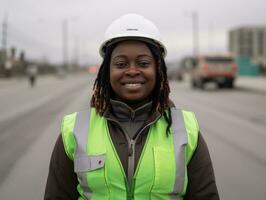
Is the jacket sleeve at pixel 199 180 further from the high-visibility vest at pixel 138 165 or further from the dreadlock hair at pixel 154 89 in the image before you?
the dreadlock hair at pixel 154 89

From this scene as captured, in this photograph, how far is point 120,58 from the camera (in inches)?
88.8

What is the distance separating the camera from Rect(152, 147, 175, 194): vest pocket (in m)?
2.10

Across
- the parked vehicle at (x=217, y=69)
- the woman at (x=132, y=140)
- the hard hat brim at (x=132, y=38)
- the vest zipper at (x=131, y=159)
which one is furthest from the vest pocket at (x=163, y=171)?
the parked vehicle at (x=217, y=69)

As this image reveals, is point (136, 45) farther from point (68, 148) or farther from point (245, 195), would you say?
point (245, 195)

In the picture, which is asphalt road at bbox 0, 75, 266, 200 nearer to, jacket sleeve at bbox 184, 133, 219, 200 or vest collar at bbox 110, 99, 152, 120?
jacket sleeve at bbox 184, 133, 219, 200

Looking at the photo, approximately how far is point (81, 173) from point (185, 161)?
0.50 m

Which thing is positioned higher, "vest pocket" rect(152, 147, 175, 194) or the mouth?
the mouth

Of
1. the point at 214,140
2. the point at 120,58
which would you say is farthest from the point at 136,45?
the point at 214,140

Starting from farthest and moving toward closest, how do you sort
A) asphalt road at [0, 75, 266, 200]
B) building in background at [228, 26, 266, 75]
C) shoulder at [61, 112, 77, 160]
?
building in background at [228, 26, 266, 75] → asphalt road at [0, 75, 266, 200] → shoulder at [61, 112, 77, 160]

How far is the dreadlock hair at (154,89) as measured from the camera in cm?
231

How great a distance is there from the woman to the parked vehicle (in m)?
26.2

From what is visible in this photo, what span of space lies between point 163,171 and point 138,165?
120 mm

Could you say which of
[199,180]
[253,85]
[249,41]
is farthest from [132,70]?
[249,41]

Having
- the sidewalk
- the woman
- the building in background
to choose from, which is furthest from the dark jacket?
the building in background
